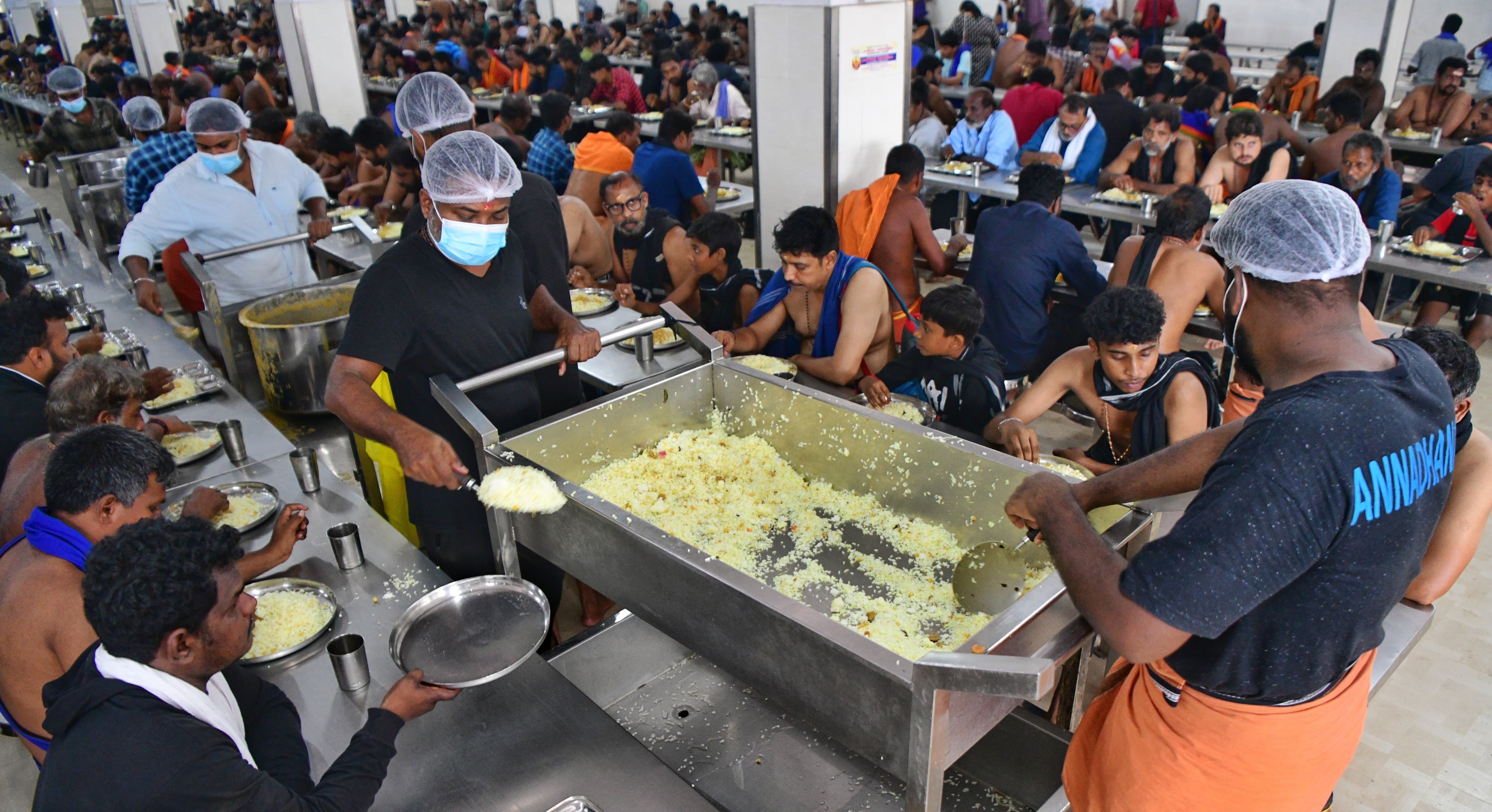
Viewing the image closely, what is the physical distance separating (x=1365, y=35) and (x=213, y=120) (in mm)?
9272

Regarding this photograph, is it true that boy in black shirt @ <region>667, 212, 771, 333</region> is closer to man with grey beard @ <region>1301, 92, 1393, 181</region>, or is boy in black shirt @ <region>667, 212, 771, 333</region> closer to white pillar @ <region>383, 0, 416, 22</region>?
man with grey beard @ <region>1301, 92, 1393, 181</region>

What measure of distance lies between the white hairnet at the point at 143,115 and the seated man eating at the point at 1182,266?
695cm

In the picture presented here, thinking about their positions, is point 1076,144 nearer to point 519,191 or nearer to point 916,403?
point 916,403

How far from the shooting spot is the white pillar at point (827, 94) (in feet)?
16.2

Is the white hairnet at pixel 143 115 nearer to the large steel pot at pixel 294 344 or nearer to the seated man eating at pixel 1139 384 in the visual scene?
the large steel pot at pixel 294 344

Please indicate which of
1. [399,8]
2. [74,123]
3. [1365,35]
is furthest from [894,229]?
[399,8]

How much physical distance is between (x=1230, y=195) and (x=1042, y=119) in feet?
6.43

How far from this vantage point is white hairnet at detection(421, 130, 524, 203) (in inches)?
87.6

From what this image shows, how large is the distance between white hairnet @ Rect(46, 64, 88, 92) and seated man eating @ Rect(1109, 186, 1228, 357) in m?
8.84

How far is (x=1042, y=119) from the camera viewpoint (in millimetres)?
7082

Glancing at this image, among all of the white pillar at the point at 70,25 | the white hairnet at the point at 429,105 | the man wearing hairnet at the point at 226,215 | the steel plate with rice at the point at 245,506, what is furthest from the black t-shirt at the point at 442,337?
the white pillar at the point at 70,25

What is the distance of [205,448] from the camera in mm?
2818

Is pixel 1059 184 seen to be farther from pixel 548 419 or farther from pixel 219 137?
pixel 219 137

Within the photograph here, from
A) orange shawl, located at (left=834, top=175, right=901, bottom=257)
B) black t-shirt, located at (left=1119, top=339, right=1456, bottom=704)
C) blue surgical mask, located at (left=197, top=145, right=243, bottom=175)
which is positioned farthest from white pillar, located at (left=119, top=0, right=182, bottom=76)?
black t-shirt, located at (left=1119, top=339, right=1456, bottom=704)
